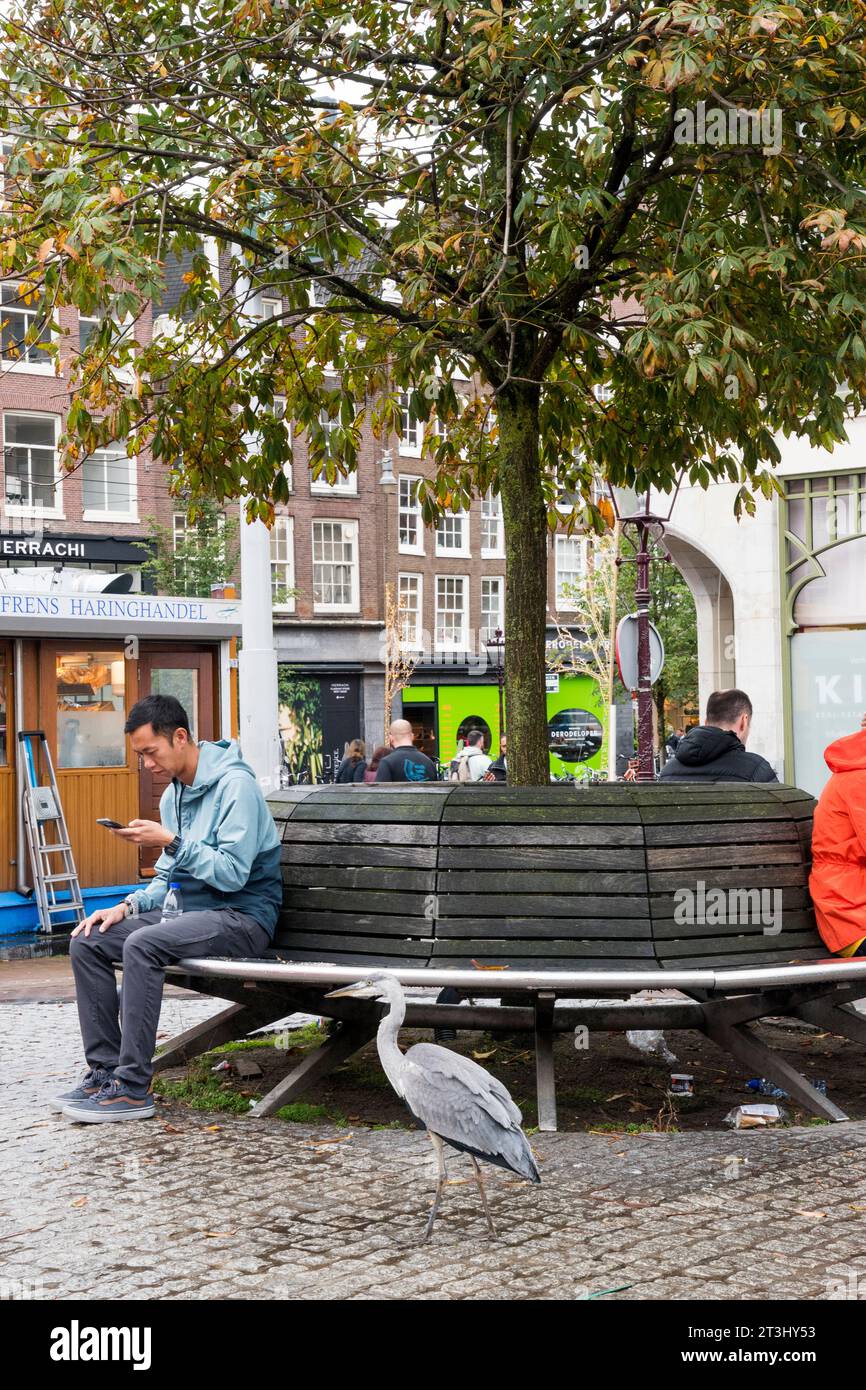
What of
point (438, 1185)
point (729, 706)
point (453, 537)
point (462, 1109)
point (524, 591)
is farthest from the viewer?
point (453, 537)

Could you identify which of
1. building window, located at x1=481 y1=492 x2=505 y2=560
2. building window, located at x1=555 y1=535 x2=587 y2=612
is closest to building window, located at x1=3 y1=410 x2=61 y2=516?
building window, located at x1=481 y1=492 x2=505 y2=560

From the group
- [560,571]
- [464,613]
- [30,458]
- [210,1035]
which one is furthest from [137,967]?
[560,571]

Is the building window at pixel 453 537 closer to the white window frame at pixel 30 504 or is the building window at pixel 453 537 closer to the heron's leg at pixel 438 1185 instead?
the white window frame at pixel 30 504

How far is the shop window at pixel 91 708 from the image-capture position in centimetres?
1496

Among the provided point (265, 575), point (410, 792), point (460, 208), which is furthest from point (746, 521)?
point (410, 792)

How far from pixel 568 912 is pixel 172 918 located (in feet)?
5.56

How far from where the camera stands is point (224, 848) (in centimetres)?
646

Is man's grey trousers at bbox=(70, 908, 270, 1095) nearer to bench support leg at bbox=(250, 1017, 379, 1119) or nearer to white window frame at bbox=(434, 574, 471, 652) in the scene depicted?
bench support leg at bbox=(250, 1017, 379, 1119)

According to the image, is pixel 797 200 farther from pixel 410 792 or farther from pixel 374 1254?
pixel 374 1254

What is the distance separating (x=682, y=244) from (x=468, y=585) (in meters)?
46.1

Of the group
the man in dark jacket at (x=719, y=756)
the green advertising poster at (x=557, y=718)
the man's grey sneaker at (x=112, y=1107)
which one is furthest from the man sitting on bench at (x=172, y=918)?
the green advertising poster at (x=557, y=718)

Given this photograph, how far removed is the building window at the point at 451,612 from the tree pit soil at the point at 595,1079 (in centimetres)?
4354

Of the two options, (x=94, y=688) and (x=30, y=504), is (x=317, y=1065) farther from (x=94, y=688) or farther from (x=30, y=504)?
(x=30, y=504)

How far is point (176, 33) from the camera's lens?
25.8 ft
